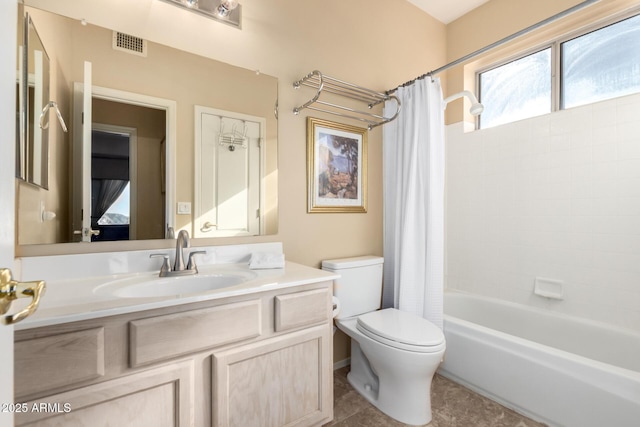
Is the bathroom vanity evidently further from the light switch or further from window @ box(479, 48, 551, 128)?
window @ box(479, 48, 551, 128)

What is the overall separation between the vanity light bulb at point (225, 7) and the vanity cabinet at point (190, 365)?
4.73 ft

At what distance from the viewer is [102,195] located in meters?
1.34

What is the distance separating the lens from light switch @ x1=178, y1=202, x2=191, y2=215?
151 cm

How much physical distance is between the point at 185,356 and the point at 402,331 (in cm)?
105

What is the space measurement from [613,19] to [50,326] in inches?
132

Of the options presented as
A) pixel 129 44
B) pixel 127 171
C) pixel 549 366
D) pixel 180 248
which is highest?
pixel 129 44

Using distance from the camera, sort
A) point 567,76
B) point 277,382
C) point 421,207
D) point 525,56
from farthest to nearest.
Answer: point 525,56
point 567,76
point 421,207
point 277,382

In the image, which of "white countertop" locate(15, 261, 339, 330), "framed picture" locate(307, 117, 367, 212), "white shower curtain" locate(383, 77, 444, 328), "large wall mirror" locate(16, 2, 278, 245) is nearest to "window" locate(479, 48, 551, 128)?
"white shower curtain" locate(383, 77, 444, 328)

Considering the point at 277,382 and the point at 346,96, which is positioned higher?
the point at 346,96

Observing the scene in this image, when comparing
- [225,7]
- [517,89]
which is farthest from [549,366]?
[225,7]

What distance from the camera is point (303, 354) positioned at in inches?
52.9

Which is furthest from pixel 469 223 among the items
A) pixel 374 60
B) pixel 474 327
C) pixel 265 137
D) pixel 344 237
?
pixel 265 137

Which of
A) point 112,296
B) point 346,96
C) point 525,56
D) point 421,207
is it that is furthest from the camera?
point 525,56

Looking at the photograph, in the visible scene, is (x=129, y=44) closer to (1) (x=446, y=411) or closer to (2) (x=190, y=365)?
(2) (x=190, y=365)
